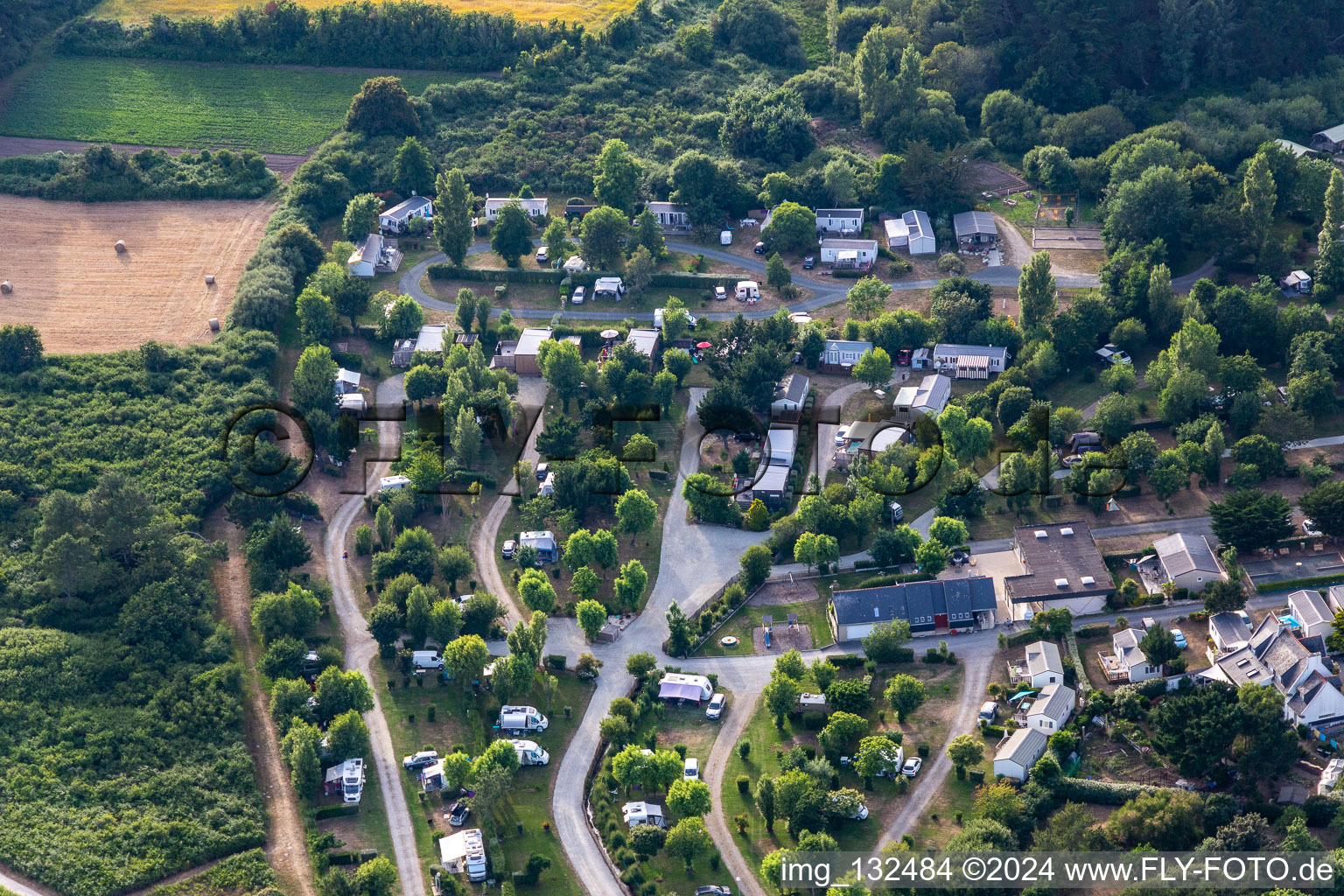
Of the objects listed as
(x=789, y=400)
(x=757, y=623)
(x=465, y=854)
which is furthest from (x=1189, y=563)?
(x=465, y=854)

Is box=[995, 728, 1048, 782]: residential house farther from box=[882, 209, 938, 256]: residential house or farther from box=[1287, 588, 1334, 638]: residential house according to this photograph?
box=[882, 209, 938, 256]: residential house

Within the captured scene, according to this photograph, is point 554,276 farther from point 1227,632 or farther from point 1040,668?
point 1227,632

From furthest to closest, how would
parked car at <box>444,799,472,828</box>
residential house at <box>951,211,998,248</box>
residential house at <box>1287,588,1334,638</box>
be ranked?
1. residential house at <box>951,211,998,248</box>
2. residential house at <box>1287,588,1334,638</box>
3. parked car at <box>444,799,472,828</box>

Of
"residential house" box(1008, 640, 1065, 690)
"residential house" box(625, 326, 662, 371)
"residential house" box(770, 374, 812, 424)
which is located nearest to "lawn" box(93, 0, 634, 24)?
"residential house" box(625, 326, 662, 371)

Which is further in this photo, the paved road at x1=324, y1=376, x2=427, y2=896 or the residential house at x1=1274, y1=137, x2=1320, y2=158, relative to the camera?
the residential house at x1=1274, y1=137, x2=1320, y2=158

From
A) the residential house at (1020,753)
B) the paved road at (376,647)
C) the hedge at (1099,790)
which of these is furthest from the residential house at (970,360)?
the paved road at (376,647)

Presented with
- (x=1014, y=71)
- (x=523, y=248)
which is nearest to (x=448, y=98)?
(x=523, y=248)
